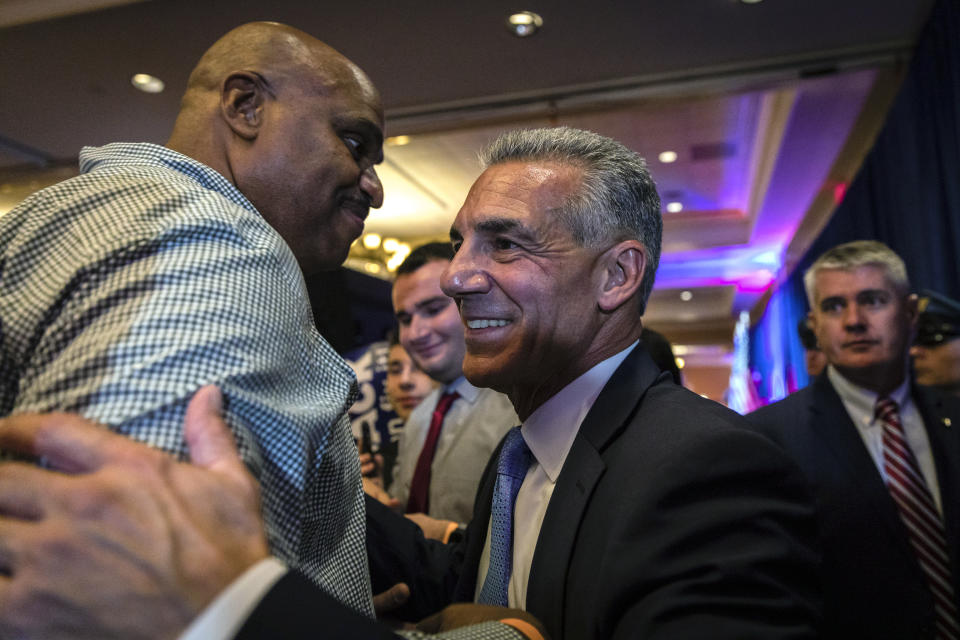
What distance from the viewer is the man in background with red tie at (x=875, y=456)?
2.41m

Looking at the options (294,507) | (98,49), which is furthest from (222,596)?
(98,49)

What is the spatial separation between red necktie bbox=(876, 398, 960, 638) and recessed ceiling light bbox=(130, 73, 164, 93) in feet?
15.3

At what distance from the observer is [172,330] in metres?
0.59

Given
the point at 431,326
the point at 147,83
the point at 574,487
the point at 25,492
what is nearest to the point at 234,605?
the point at 25,492

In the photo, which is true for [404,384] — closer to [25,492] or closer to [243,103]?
[243,103]

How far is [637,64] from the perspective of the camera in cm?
454

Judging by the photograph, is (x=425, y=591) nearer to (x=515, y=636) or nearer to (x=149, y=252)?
(x=515, y=636)

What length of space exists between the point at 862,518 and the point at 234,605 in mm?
2618

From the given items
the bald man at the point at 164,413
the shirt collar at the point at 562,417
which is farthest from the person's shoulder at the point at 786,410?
the bald man at the point at 164,413

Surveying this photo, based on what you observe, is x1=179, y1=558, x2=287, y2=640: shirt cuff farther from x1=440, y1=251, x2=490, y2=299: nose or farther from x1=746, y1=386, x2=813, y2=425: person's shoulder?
x1=746, y1=386, x2=813, y2=425: person's shoulder

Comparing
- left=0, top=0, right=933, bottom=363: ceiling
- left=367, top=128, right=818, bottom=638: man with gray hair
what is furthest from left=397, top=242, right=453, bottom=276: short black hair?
left=367, top=128, right=818, bottom=638: man with gray hair

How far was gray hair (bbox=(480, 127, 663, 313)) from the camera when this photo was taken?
1.44m

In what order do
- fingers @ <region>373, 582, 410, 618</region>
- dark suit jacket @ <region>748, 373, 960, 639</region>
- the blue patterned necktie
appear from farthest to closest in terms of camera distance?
dark suit jacket @ <region>748, 373, 960, 639</region> < fingers @ <region>373, 582, 410, 618</region> < the blue patterned necktie

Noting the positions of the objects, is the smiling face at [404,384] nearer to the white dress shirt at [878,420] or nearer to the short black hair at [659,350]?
the short black hair at [659,350]
